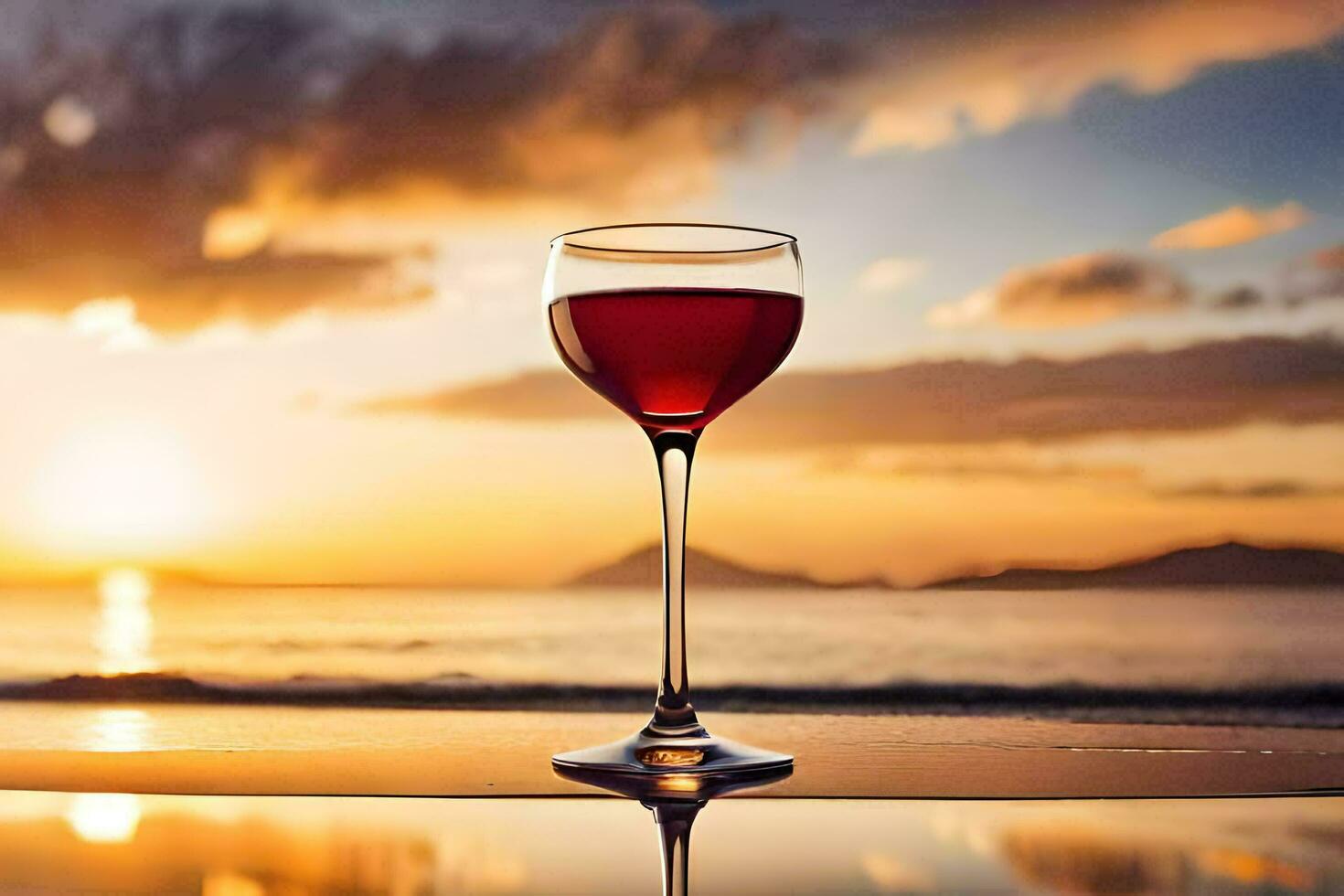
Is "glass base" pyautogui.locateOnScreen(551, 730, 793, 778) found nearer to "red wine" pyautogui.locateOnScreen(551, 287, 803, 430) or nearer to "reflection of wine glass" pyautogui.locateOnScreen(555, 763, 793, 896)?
"reflection of wine glass" pyautogui.locateOnScreen(555, 763, 793, 896)

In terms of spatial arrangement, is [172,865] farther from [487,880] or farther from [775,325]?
[775,325]

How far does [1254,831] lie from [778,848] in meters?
0.34

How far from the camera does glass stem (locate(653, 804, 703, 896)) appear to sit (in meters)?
0.78

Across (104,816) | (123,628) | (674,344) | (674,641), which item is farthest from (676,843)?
(123,628)

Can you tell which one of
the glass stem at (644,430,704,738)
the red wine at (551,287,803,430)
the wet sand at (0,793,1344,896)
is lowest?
the wet sand at (0,793,1344,896)

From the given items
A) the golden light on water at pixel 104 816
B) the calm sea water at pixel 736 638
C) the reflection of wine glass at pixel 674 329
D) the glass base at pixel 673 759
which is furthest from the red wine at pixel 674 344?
the calm sea water at pixel 736 638

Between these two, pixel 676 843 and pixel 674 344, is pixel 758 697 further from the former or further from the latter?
pixel 676 843

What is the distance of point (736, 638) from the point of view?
350 cm

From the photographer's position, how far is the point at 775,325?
1.40 meters

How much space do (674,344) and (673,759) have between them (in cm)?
40

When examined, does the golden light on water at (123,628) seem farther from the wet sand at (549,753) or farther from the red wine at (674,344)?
the red wine at (674,344)

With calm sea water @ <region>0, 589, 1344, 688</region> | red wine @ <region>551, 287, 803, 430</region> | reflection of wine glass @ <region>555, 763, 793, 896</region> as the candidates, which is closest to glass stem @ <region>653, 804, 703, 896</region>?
reflection of wine glass @ <region>555, 763, 793, 896</region>

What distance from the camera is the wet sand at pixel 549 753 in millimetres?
1156

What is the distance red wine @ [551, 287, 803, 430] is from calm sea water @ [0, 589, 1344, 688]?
131cm
